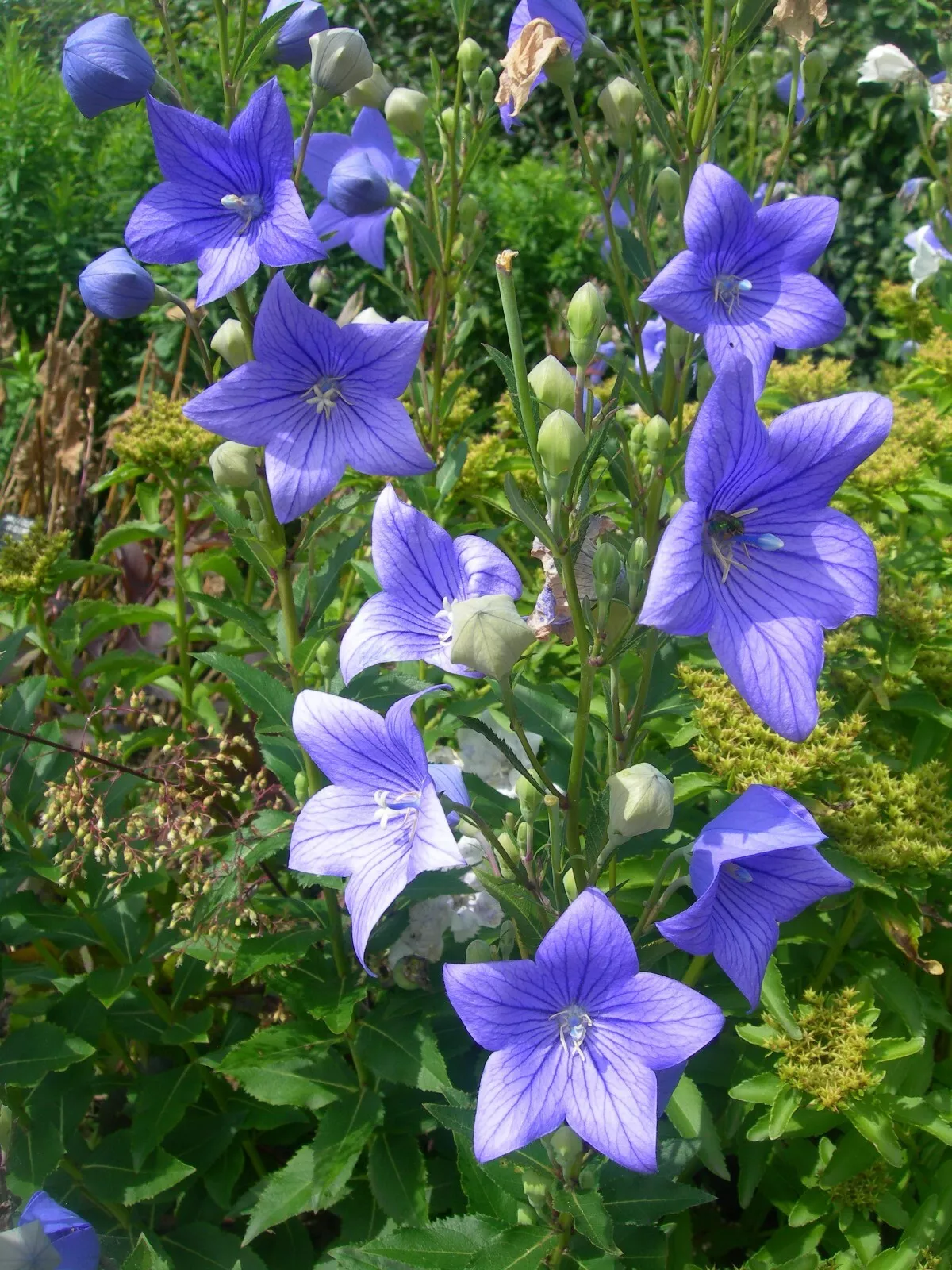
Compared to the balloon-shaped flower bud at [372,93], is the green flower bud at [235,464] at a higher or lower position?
lower

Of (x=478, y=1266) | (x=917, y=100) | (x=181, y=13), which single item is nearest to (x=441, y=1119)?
(x=478, y=1266)

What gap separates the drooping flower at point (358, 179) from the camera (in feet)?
8.38

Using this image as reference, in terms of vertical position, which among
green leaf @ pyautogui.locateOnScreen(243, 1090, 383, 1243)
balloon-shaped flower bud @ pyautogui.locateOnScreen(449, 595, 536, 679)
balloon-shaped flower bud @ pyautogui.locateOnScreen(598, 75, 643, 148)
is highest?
balloon-shaped flower bud @ pyautogui.locateOnScreen(598, 75, 643, 148)

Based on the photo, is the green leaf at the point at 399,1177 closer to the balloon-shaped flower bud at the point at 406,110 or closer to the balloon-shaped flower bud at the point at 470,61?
the balloon-shaped flower bud at the point at 406,110

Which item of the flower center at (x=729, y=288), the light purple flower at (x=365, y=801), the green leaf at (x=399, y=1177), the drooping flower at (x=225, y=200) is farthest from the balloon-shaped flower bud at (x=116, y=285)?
the green leaf at (x=399, y=1177)

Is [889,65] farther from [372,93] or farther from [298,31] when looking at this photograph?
[298,31]

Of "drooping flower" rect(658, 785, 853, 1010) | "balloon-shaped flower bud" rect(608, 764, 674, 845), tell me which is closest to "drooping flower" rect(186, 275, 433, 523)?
"balloon-shaped flower bud" rect(608, 764, 674, 845)

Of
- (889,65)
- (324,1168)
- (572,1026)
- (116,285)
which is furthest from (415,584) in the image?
(889,65)

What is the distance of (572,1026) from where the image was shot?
1409mm

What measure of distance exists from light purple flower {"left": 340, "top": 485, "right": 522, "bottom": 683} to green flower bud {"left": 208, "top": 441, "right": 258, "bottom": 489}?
0.34 metres

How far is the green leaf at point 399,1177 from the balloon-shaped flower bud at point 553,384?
161cm

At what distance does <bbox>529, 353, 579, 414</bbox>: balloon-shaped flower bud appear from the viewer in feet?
4.47

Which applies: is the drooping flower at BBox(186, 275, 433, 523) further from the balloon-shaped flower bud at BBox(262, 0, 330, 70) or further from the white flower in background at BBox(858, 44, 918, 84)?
the white flower in background at BBox(858, 44, 918, 84)

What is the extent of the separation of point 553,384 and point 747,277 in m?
0.63
